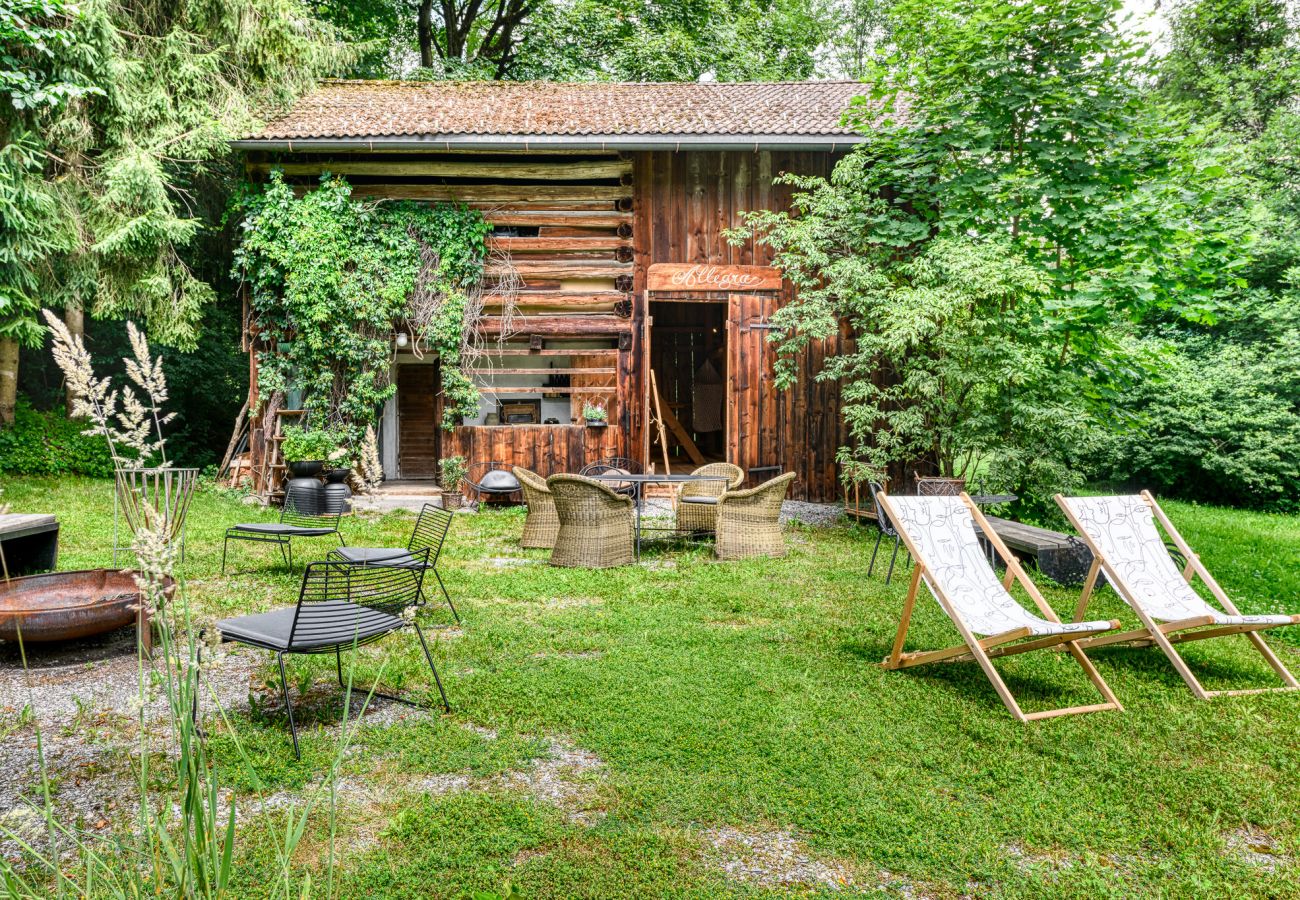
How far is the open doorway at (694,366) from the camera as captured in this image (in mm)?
14945

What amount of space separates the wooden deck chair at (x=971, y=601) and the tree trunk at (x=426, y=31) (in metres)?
17.2

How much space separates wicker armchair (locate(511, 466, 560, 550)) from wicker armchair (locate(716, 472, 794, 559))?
5.12 feet

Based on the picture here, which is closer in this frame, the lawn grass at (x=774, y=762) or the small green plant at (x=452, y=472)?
the lawn grass at (x=774, y=762)

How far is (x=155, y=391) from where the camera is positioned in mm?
1588

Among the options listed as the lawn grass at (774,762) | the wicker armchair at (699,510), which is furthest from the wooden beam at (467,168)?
the lawn grass at (774,762)

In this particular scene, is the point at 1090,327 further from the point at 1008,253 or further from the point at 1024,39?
the point at 1024,39

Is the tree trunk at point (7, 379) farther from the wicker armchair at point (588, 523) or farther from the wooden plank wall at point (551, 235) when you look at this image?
the wicker armchair at point (588, 523)

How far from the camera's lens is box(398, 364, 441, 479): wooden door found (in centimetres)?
1327

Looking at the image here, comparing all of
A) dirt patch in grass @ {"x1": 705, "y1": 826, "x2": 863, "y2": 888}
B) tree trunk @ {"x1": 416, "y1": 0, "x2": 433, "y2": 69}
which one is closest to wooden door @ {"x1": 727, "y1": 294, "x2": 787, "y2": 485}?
dirt patch in grass @ {"x1": 705, "y1": 826, "x2": 863, "y2": 888}

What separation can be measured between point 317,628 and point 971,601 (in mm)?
3145

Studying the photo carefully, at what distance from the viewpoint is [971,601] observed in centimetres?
409

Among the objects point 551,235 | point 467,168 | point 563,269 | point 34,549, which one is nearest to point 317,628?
point 34,549

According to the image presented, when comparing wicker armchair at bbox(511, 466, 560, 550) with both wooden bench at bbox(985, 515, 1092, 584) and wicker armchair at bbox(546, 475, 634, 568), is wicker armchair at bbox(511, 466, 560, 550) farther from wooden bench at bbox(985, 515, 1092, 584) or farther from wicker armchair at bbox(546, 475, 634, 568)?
wooden bench at bbox(985, 515, 1092, 584)

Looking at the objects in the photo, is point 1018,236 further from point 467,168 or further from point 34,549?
point 34,549
